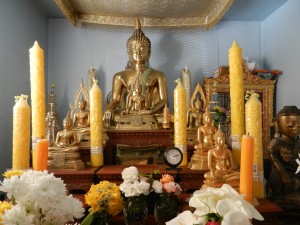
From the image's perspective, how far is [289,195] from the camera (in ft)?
6.49

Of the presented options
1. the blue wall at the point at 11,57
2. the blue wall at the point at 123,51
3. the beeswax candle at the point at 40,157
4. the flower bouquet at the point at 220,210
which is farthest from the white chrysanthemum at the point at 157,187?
the blue wall at the point at 123,51

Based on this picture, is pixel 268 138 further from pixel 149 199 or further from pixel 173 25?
pixel 149 199

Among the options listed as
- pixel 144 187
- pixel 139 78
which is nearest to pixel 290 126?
pixel 144 187

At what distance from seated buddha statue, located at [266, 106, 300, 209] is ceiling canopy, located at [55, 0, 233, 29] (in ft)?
3.69

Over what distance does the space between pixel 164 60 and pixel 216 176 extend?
2.45m

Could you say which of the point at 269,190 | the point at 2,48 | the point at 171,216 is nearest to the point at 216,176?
the point at 171,216

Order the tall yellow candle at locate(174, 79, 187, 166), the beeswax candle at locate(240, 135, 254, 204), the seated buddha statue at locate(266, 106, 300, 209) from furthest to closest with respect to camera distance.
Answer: the seated buddha statue at locate(266, 106, 300, 209)
the tall yellow candle at locate(174, 79, 187, 166)
the beeswax candle at locate(240, 135, 254, 204)

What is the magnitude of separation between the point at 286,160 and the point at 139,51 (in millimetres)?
1762

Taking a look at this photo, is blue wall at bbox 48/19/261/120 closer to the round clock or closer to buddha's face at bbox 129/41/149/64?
buddha's face at bbox 129/41/149/64

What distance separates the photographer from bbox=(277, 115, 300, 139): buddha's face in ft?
7.00

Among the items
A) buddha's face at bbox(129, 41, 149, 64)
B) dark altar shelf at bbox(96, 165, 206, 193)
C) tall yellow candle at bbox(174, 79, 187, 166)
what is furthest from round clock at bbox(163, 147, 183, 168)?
buddha's face at bbox(129, 41, 149, 64)

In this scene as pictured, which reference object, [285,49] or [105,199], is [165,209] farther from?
[285,49]

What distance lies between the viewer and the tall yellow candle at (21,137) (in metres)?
1.52

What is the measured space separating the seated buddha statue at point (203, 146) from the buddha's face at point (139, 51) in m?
1.47
